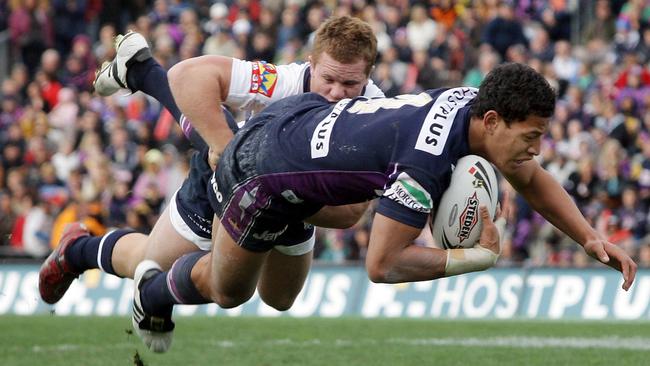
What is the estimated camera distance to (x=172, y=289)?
7332 millimetres

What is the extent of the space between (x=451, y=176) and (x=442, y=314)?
25.8 ft

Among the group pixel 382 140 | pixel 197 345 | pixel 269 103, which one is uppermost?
pixel 382 140

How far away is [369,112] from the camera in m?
6.33

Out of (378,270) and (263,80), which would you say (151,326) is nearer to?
(263,80)

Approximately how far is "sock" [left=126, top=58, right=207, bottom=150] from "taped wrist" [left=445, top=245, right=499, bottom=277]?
204cm

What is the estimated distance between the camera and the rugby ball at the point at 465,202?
20.1ft

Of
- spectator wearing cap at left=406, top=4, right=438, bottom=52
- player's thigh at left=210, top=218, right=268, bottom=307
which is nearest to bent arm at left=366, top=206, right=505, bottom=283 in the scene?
player's thigh at left=210, top=218, right=268, bottom=307

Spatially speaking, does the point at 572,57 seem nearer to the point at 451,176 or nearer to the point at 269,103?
the point at 269,103

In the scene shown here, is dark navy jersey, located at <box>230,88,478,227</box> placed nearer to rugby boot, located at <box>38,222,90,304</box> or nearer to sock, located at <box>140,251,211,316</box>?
sock, located at <box>140,251,211,316</box>

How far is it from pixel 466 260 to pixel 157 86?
2.51 metres

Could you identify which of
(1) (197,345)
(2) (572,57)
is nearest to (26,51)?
(2) (572,57)

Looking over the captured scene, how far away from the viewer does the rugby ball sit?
20.1 feet

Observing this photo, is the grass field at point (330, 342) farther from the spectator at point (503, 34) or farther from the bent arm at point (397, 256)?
the spectator at point (503, 34)

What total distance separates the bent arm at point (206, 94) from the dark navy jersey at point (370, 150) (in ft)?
2.08
